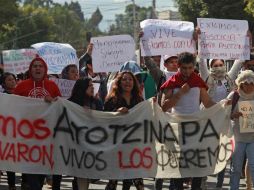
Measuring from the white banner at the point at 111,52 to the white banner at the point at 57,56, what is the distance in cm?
265

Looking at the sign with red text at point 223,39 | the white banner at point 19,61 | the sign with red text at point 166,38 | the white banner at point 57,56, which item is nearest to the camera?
the sign with red text at point 223,39

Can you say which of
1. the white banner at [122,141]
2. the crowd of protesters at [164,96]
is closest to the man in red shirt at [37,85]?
the crowd of protesters at [164,96]

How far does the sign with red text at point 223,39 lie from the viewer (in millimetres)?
10367

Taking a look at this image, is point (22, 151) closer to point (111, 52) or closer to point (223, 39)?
point (111, 52)

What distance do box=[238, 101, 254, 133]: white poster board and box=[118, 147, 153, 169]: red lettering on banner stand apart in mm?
1094

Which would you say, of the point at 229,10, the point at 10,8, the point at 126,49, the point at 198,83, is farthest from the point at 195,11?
the point at 198,83

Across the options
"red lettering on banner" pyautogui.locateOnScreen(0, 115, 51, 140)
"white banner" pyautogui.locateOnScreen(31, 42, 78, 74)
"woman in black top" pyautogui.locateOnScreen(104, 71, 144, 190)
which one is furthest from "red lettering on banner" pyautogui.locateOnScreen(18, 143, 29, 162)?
"white banner" pyautogui.locateOnScreen(31, 42, 78, 74)

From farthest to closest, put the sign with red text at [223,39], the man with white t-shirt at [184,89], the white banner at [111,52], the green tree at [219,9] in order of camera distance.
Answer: the green tree at [219,9] → the white banner at [111,52] → the sign with red text at [223,39] → the man with white t-shirt at [184,89]

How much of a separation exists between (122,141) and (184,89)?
892 millimetres

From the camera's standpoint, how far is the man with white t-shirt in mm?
8039

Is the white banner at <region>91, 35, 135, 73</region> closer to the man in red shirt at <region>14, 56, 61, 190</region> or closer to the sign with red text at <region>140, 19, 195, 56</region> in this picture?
the sign with red text at <region>140, 19, 195, 56</region>

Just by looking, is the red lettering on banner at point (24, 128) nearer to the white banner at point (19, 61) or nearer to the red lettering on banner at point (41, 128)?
the red lettering on banner at point (41, 128)

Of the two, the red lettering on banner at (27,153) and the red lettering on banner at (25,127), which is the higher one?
the red lettering on banner at (25,127)

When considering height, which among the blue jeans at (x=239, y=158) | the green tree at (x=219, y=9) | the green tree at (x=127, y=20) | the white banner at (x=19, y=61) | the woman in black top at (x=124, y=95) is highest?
the green tree at (x=127, y=20)
